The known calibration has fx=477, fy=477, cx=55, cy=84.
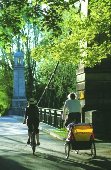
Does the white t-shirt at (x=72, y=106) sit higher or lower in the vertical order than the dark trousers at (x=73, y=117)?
higher

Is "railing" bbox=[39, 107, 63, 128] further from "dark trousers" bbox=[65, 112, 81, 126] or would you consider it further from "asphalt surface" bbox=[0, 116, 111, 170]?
"dark trousers" bbox=[65, 112, 81, 126]

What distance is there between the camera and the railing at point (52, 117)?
2643cm

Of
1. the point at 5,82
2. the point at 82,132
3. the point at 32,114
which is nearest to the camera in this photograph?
the point at 82,132

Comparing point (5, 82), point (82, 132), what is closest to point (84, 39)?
point (82, 132)

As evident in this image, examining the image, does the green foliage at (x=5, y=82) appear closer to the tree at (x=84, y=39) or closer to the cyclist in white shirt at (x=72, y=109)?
the tree at (x=84, y=39)

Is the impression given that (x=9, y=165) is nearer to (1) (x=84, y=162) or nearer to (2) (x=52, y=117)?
(1) (x=84, y=162)

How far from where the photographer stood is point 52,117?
28.6m

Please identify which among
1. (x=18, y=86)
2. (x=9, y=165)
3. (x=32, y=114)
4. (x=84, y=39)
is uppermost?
(x=18, y=86)

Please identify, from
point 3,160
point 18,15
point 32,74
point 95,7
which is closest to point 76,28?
point 95,7

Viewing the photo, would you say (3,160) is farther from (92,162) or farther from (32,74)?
(32,74)

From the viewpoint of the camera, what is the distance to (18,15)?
44.0ft

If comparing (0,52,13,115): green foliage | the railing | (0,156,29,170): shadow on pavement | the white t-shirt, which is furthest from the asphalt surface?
(0,52,13,115): green foliage

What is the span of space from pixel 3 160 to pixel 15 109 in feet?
113

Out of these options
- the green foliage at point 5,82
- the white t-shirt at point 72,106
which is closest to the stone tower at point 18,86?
the green foliage at point 5,82
